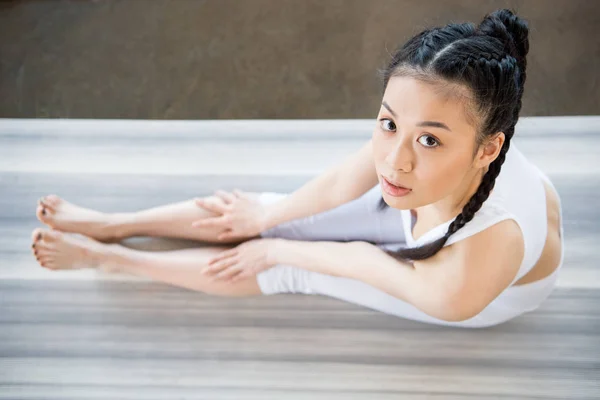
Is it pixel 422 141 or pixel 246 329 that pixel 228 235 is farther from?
pixel 422 141

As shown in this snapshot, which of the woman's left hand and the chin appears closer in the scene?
the chin

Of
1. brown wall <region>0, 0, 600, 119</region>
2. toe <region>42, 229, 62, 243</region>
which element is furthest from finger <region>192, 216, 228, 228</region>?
brown wall <region>0, 0, 600, 119</region>

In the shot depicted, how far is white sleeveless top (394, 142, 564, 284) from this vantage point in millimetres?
1118

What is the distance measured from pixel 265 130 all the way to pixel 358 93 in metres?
0.29

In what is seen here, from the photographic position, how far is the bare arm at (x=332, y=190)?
1378 mm

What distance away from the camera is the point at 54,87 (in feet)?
6.22

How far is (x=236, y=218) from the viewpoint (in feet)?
4.97

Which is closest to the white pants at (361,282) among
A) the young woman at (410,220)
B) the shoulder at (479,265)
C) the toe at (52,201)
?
the young woman at (410,220)

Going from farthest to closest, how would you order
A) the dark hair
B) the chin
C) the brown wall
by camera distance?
the brown wall < the chin < the dark hair

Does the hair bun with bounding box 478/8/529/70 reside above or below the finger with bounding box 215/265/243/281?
above

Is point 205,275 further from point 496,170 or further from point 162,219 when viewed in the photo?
point 496,170

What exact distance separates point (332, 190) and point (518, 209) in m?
0.43

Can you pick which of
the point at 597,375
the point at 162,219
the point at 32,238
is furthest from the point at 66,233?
the point at 597,375

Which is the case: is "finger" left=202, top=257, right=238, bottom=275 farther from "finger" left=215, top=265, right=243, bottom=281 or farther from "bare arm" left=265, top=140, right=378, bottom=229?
"bare arm" left=265, top=140, right=378, bottom=229
